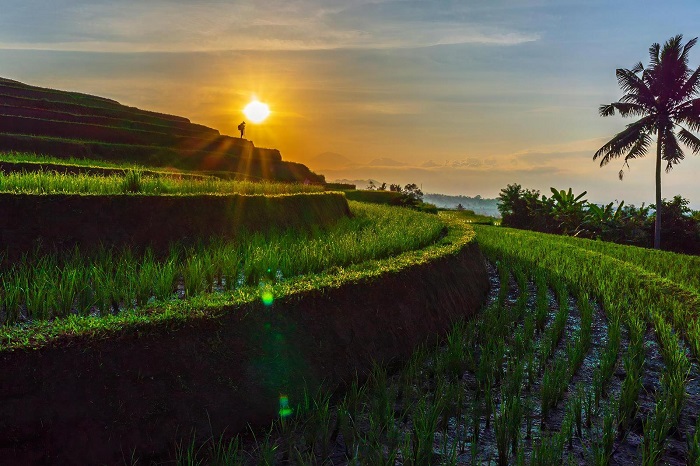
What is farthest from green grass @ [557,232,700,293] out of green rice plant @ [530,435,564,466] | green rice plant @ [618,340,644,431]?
green rice plant @ [530,435,564,466]

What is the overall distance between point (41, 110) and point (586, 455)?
1206 inches

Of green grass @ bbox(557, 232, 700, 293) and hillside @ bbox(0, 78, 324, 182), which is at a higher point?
hillside @ bbox(0, 78, 324, 182)

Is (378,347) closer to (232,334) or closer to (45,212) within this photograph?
(232,334)

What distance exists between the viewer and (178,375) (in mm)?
4531

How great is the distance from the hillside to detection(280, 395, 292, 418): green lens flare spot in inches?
772

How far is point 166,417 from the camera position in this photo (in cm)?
436

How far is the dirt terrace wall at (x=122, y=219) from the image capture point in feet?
27.0

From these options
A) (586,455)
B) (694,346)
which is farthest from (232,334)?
(694,346)

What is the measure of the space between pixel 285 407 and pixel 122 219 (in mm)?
5477

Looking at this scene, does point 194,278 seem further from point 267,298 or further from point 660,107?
point 660,107

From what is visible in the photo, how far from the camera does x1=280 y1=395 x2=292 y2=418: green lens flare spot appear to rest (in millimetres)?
5090

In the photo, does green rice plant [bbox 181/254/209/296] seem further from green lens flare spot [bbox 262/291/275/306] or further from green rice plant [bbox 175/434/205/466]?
green rice plant [bbox 175/434/205/466]

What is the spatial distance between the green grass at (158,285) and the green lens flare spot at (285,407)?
954mm

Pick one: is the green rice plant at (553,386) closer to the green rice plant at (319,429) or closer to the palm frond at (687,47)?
the green rice plant at (319,429)
